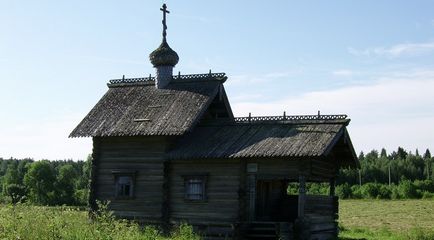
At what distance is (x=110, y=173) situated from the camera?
25.1 m

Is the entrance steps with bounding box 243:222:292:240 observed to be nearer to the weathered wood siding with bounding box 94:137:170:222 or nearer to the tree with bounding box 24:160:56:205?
the weathered wood siding with bounding box 94:137:170:222

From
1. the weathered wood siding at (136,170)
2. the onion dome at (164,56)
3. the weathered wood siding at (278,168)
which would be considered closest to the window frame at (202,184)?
the weathered wood siding at (136,170)

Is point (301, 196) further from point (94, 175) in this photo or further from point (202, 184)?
point (94, 175)

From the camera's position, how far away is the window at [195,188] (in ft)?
75.1

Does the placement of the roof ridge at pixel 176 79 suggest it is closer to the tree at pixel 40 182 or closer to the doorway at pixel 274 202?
the doorway at pixel 274 202

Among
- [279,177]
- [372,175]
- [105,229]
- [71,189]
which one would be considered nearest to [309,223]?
[279,177]

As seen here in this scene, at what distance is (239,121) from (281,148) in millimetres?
3631

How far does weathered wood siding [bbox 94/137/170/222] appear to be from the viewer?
78.7 ft

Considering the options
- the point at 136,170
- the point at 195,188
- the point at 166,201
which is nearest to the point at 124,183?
the point at 136,170

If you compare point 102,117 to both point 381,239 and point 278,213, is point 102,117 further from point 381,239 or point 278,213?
point 381,239

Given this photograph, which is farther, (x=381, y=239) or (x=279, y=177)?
(x=381, y=239)

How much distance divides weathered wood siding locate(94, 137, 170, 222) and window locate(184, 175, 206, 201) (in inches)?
46.3

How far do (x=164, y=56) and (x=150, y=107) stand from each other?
3217 millimetres

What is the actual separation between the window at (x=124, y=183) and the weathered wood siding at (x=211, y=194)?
1911mm
